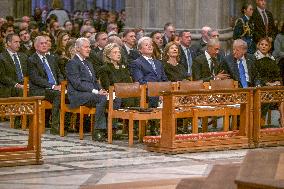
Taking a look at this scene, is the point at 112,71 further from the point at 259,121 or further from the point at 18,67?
the point at 18,67

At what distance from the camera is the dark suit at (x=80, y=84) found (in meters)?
15.8

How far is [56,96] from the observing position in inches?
657

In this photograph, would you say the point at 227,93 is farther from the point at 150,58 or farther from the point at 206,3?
the point at 206,3

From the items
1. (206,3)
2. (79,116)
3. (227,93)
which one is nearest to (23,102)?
(227,93)

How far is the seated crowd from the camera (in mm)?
16000

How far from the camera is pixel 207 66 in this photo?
1742 cm

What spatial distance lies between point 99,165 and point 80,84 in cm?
305

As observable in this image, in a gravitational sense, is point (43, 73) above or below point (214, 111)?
above

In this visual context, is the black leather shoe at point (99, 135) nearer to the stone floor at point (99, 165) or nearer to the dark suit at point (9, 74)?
the stone floor at point (99, 165)

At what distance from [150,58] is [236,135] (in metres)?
2.16

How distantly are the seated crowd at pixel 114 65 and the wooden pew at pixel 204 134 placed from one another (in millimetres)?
1415

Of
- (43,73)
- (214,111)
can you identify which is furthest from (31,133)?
(43,73)

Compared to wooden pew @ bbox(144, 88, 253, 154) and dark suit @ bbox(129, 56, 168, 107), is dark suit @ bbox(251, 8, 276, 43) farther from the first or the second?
wooden pew @ bbox(144, 88, 253, 154)

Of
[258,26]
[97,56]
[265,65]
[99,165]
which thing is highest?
[258,26]
